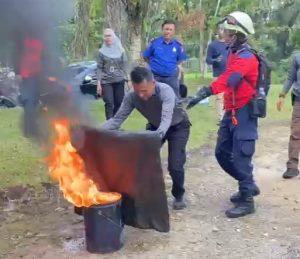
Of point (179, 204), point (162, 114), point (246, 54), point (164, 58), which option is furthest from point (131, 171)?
point (164, 58)

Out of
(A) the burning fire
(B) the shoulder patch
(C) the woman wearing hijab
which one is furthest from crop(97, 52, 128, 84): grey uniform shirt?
(A) the burning fire

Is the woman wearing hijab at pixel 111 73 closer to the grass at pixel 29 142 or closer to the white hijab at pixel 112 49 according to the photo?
the white hijab at pixel 112 49

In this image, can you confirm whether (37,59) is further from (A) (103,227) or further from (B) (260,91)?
(B) (260,91)

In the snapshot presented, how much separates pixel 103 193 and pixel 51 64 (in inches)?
53.8

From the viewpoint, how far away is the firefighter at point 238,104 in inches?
225

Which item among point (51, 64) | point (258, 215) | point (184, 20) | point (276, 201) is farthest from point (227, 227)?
point (184, 20)

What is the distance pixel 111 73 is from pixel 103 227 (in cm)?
540

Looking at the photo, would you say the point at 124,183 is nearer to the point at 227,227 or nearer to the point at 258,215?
the point at 227,227

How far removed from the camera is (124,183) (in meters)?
5.30

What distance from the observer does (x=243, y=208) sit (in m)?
6.14

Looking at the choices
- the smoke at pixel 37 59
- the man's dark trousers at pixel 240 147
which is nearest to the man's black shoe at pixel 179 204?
the man's dark trousers at pixel 240 147

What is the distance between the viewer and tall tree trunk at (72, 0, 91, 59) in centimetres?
1220

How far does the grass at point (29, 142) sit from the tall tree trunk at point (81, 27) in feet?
6.33

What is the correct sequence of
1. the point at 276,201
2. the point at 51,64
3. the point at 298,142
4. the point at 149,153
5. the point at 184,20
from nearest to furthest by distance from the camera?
the point at 149,153 < the point at 51,64 < the point at 276,201 < the point at 298,142 < the point at 184,20
